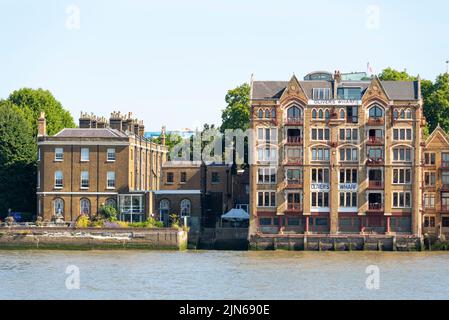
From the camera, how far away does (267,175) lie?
11788cm

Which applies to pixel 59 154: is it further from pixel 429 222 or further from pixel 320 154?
pixel 429 222

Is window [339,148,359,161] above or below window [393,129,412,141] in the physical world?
below

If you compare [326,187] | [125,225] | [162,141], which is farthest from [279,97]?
[162,141]

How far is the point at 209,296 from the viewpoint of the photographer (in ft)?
239

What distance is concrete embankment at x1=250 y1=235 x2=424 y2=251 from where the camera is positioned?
113 metres

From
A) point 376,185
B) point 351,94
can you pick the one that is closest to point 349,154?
point 376,185

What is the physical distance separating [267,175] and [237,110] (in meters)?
33.6

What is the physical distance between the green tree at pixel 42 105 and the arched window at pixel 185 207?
2773 centimetres

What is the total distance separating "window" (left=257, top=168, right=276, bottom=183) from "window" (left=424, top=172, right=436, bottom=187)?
587 inches

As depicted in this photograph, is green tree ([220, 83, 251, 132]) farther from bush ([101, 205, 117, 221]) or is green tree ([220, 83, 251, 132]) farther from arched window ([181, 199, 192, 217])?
bush ([101, 205, 117, 221])

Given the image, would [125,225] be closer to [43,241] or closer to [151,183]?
[43,241]

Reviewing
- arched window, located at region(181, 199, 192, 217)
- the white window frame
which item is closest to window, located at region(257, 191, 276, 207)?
arched window, located at region(181, 199, 192, 217)

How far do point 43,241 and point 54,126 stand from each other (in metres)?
36.4

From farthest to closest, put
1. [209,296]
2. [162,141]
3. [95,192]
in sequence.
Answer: [162,141], [95,192], [209,296]
